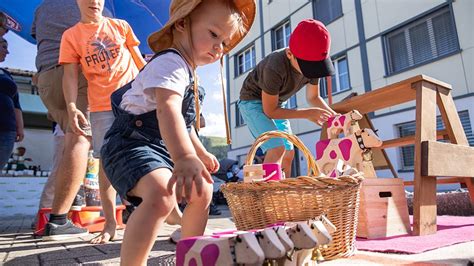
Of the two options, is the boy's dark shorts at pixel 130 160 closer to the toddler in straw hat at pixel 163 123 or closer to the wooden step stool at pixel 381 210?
the toddler in straw hat at pixel 163 123

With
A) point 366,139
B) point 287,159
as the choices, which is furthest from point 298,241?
point 287,159

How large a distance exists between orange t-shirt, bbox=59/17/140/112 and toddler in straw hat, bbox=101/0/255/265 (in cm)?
79

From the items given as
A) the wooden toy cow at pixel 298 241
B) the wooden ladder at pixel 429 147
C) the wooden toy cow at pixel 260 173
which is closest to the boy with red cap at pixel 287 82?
the wooden ladder at pixel 429 147

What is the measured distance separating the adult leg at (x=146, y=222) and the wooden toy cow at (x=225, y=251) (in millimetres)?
175

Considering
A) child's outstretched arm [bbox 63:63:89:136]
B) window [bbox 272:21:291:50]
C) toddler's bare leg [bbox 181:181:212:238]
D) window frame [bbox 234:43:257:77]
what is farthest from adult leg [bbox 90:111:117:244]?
window frame [bbox 234:43:257:77]

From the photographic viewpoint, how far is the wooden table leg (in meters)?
1.87

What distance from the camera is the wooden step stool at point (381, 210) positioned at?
5.99 ft

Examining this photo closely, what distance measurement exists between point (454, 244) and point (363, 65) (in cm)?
844

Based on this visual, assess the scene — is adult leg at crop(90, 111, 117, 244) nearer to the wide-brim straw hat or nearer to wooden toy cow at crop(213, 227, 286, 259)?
the wide-brim straw hat

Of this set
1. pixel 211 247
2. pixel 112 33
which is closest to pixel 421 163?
pixel 211 247

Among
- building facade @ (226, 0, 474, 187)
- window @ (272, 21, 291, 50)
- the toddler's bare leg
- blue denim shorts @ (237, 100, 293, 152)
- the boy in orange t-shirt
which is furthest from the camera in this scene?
window @ (272, 21, 291, 50)

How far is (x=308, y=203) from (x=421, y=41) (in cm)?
819

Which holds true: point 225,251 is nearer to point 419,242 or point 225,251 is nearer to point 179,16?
point 179,16

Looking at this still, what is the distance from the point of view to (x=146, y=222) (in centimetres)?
92
